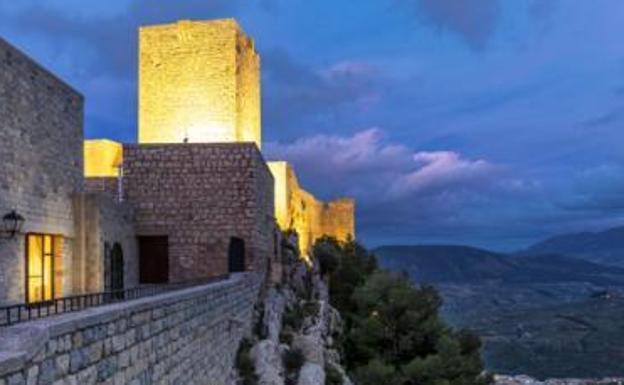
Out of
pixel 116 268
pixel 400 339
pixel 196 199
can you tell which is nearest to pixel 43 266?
pixel 116 268

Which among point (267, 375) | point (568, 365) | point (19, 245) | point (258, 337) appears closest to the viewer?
point (19, 245)

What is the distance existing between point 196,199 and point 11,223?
25.4 ft

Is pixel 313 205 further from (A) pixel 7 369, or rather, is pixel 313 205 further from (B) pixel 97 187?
(A) pixel 7 369

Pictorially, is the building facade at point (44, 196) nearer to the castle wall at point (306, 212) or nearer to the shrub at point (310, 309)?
the shrub at point (310, 309)

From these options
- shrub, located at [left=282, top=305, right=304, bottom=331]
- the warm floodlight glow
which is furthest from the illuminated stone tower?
shrub, located at [left=282, top=305, right=304, bottom=331]

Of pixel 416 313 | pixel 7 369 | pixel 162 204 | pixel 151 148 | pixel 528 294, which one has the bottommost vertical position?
pixel 528 294

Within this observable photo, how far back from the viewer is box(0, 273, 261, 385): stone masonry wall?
555cm

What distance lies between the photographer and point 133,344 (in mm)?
8336

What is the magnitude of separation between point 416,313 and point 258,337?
16082 mm

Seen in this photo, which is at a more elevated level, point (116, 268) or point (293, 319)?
point (116, 268)

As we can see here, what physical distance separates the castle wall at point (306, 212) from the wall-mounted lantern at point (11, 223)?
23.4 m

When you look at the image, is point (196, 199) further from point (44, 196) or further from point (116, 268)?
point (44, 196)

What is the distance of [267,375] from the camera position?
53.4 feet

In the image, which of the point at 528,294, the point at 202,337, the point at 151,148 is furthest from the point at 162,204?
the point at 528,294
